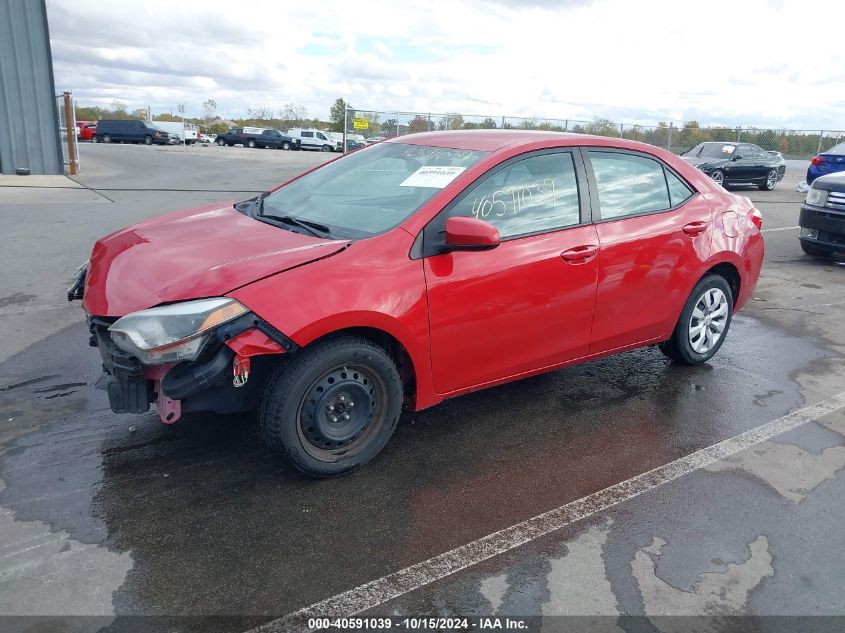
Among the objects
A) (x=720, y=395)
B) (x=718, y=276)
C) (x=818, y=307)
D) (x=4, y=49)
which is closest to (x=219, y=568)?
(x=720, y=395)

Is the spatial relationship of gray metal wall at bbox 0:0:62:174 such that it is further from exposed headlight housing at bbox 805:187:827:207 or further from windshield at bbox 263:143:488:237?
exposed headlight housing at bbox 805:187:827:207

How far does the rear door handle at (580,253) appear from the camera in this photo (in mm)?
4023

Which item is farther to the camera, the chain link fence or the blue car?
the chain link fence

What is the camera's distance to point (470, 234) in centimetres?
341

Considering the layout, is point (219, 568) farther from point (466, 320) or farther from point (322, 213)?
point (322, 213)

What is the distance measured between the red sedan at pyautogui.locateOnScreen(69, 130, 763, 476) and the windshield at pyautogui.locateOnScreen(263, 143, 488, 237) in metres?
0.02

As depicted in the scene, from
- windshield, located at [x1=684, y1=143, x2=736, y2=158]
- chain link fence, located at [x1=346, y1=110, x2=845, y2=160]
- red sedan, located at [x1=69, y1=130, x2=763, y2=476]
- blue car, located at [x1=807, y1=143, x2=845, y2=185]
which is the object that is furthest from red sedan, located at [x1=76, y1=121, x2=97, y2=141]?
red sedan, located at [x1=69, y1=130, x2=763, y2=476]

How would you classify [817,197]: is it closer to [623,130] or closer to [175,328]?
[175,328]

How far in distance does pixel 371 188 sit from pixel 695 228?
2291mm

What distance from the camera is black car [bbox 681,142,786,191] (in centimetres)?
2014

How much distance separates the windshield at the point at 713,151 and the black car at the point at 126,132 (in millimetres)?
37669

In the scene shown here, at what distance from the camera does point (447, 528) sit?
3146mm

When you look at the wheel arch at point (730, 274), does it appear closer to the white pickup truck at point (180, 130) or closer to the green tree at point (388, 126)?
the green tree at point (388, 126)

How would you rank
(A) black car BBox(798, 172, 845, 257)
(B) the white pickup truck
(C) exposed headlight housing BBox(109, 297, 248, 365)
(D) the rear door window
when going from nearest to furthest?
(C) exposed headlight housing BBox(109, 297, 248, 365) → (D) the rear door window → (A) black car BBox(798, 172, 845, 257) → (B) the white pickup truck
